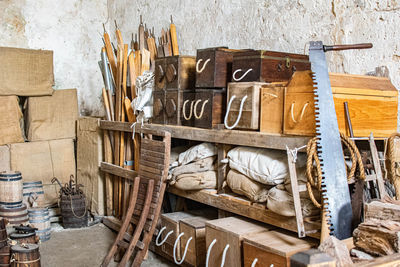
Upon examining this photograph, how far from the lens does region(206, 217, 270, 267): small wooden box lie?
2.63 m

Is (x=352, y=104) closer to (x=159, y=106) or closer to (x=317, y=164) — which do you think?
(x=317, y=164)

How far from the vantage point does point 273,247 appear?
2.35m

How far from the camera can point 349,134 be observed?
7.97 feet

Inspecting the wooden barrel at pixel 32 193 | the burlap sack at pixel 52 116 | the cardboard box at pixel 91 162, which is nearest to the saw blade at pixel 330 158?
the cardboard box at pixel 91 162

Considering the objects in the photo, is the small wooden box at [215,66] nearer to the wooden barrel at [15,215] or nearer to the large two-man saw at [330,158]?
the large two-man saw at [330,158]

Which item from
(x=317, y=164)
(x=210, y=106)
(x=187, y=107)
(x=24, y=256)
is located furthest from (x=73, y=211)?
(x=317, y=164)

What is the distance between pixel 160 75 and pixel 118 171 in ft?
4.24

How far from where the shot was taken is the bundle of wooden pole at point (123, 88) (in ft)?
14.4

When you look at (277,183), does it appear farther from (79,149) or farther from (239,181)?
(79,149)

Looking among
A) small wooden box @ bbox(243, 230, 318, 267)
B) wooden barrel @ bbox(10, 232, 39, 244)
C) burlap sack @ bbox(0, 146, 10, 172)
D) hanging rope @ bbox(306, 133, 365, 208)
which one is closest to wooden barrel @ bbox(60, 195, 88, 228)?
burlap sack @ bbox(0, 146, 10, 172)

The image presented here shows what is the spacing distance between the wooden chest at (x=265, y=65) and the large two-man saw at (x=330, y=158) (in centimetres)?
51

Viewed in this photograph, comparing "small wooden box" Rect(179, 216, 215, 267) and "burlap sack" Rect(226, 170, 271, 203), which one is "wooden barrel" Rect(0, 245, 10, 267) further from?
"burlap sack" Rect(226, 170, 271, 203)

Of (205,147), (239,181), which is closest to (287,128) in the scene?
(239,181)

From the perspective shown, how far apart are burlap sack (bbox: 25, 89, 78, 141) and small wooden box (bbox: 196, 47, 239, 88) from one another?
2.89m
